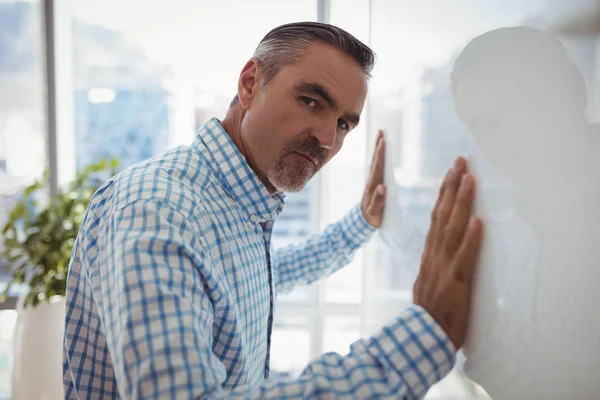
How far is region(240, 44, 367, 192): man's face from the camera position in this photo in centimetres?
101

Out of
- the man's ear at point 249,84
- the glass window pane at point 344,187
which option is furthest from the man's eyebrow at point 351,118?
the glass window pane at point 344,187

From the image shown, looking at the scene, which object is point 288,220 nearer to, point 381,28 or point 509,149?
point 381,28

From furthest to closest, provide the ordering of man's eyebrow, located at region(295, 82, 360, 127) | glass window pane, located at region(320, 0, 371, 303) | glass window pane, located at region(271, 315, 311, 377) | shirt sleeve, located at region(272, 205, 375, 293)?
glass window pane, located at region(271, 315, 311, 377)
glass window pane, located at region(320, 0, 371, 303)
shirt sleeve, located at region(272, 205, 375, 293)
man's eyebrow, located at region(295, 82, 360, 127)

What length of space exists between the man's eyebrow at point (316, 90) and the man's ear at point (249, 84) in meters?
0.13

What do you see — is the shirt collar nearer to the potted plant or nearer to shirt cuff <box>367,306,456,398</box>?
shirt cuff <box>367,306,456,398</box>

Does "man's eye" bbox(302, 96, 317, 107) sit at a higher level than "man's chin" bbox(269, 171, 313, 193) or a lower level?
higher

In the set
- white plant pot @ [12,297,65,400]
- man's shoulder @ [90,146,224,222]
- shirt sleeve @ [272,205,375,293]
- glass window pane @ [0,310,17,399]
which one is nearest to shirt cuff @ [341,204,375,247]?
shirt sleeve @ [272,205,375,293]

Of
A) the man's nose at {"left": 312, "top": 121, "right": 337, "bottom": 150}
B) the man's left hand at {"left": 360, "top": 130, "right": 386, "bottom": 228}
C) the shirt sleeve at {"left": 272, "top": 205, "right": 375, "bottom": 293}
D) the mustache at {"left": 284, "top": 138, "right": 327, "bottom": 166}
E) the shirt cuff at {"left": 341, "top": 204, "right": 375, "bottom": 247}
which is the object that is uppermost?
the man's nose at {"left": 312, "top": 121, "right": 337, "bottom": 150}

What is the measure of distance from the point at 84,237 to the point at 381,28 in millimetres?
931

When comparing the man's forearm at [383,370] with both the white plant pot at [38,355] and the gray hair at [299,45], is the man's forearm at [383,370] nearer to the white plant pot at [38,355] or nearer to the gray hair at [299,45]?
the gray hair at [299,45]

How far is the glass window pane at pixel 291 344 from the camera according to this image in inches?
90.8

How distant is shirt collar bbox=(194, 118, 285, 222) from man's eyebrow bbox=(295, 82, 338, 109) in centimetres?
20

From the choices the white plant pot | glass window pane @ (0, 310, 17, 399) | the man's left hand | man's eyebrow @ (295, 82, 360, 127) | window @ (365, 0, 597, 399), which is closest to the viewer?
window @ (365, 0, 597, 399)

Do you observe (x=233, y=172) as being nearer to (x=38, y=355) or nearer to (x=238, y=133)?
(x=238, y=133)
